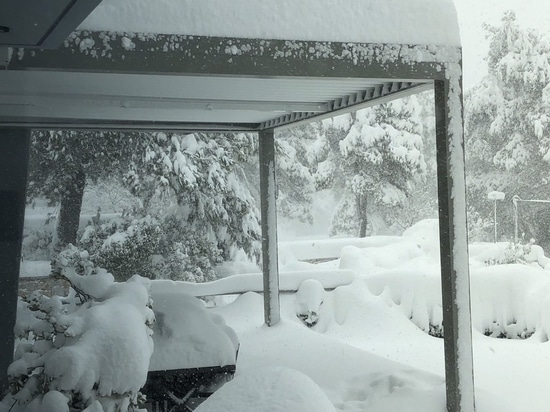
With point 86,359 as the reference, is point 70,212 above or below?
above

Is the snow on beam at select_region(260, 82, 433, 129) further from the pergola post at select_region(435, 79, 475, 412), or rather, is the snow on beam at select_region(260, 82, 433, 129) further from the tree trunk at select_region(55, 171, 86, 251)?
the tree trunk at select_region(55, 171, 86, 251)

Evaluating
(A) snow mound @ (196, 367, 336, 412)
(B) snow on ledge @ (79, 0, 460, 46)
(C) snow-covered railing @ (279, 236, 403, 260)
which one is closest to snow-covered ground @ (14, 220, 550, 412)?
(A) snow mound @ (196, 367, 336, 412)

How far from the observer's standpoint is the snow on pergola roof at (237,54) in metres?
3.62

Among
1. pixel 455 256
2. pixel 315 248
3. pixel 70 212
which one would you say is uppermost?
pixel 70 212

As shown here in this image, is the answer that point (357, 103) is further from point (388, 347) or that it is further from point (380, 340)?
point (380, 340)

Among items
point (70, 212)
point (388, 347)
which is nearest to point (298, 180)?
point (70, 212)

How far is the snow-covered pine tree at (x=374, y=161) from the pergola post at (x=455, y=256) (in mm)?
11582

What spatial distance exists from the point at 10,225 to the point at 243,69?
2717 millimetres

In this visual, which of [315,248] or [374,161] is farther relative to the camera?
[315,248]

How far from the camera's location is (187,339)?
14.7 feet

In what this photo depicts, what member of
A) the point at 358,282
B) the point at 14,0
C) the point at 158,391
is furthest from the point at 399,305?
the point at 14,0

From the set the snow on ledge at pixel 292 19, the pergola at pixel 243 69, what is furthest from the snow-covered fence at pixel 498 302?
the snow on ledge at pixel 292 19

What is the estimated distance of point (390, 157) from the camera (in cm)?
1599

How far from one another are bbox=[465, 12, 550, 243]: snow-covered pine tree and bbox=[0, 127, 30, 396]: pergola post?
13.3m
